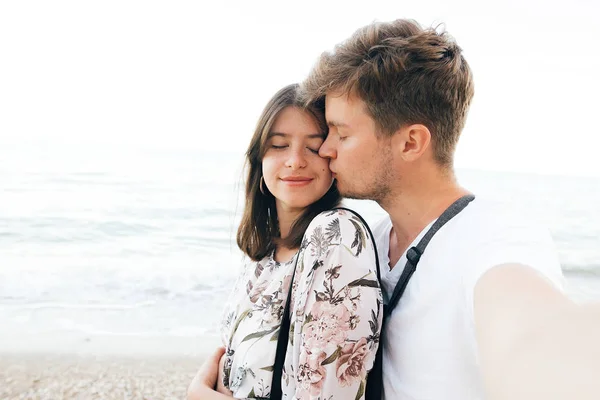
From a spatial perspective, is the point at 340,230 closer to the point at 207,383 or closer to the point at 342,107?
the point at 342,107

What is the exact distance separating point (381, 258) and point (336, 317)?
2.07 feet

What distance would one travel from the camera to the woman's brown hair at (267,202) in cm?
231

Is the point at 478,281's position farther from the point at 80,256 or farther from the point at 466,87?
the point at 80,256

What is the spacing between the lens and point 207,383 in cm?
224

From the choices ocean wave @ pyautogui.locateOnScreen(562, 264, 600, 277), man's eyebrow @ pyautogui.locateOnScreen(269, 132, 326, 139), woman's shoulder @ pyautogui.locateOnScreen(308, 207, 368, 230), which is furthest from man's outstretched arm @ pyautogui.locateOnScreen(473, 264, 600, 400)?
ocean wave @ pyautogui.locateOnScreen(562, 264, 600, 277)

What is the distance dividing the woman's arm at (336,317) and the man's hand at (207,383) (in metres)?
0.58

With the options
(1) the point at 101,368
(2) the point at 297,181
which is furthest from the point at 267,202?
(1) the point at 101,368

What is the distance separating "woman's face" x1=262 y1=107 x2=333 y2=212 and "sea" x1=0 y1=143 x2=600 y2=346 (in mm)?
323

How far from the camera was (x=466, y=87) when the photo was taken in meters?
2.28

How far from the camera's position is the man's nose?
88.1 inches

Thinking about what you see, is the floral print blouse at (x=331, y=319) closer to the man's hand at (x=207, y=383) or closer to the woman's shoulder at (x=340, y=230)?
the woman's shoulder at (x=340, y=230)

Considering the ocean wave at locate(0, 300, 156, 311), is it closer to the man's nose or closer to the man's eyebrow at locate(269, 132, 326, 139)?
the man's eyebrow at locate(269, 132, 326, 139)

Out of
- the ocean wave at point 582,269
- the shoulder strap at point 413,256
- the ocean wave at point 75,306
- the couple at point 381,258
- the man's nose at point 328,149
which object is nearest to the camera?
the couple at point 381,258

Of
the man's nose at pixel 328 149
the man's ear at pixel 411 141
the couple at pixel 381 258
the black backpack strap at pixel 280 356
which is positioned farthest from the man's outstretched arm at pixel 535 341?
the man's nose at pixel 328 149
